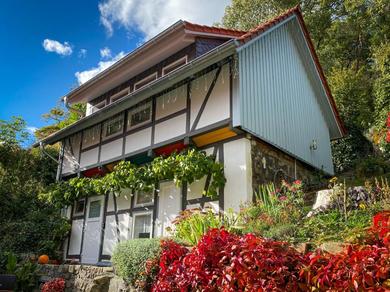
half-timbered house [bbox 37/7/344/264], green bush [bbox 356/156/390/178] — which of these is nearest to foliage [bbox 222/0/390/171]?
green bush [bbox 356/156/390/178]

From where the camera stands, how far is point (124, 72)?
500 inches

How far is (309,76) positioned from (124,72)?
6514 mm

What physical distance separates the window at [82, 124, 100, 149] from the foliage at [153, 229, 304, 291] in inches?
340

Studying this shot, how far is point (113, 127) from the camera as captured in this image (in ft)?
40.3

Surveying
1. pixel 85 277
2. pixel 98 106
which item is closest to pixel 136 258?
pixel 85 277

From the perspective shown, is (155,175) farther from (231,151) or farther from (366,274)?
(366,274)

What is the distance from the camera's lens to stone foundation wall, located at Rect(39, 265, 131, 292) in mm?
6692

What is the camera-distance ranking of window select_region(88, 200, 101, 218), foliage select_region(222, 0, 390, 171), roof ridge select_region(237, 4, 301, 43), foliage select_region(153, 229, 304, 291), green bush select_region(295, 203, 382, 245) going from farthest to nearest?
foliage select_region(222, 0, 390, 171)
window select_region(88, 200, 101, 218)
roof ridge select_region(237, 4, 301, 43)
green bush select_region(295, 203, 382, 245)
foliage select_region(153, 229, 304, 291)

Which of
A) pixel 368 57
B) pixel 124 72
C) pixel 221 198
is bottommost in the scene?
pixel 221 198

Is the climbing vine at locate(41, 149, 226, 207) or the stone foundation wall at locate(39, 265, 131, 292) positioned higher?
the climbing vine at locate(41, 149, 226, 207)

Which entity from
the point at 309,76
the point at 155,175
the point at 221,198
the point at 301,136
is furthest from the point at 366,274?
the point at 309,76

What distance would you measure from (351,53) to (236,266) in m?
22.9

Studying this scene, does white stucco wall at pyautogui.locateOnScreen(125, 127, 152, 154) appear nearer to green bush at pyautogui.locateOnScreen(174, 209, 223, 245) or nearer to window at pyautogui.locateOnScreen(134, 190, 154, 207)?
window at pyautogui.locateOnScreen(134, 190, 154, 207)

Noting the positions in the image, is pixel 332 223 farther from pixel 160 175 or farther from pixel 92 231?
pixel 92 231
